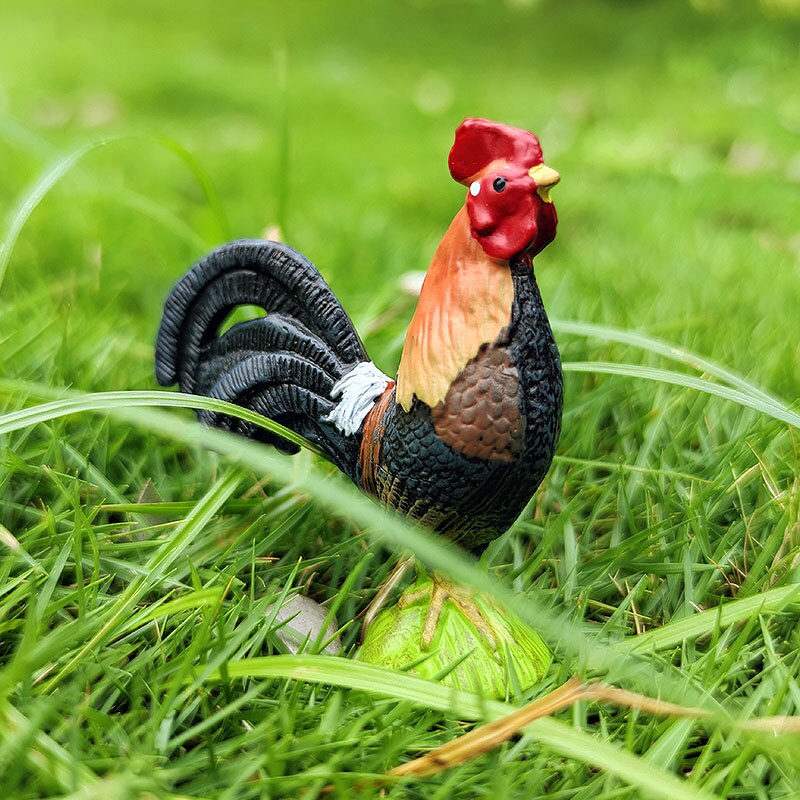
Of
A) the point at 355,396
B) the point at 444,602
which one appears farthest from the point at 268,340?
the point at 444,602

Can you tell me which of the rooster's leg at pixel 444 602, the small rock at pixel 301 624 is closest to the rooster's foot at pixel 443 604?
the rooster's leg at pixel 444 602

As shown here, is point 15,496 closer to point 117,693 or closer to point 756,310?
point 117,693

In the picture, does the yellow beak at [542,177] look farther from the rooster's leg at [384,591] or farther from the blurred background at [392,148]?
the blurred background at [392,148]

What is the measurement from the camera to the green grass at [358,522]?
35.4 inches

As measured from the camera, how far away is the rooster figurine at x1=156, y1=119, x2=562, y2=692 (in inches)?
38.0

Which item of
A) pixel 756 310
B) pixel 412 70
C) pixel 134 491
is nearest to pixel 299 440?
pixel 134 491

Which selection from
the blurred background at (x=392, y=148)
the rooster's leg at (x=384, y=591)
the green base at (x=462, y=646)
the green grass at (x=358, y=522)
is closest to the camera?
the green grass at (x=358, y=522)

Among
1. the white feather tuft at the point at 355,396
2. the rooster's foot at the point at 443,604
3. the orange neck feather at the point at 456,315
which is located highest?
the orange neck feather at the point at 456,315

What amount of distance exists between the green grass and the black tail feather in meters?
0.11

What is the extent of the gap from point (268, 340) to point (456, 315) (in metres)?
0.31

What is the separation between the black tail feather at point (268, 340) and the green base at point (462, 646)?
8.2 inches

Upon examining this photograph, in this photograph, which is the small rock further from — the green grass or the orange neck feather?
the orange neck feather

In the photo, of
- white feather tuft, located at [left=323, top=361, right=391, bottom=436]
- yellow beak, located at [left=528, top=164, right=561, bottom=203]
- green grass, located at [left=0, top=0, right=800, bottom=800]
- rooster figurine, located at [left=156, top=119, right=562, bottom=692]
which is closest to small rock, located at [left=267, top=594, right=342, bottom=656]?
green grass, located at [left=0, top=0, right=800, bottom=800]

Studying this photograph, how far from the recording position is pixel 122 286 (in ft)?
6.79
